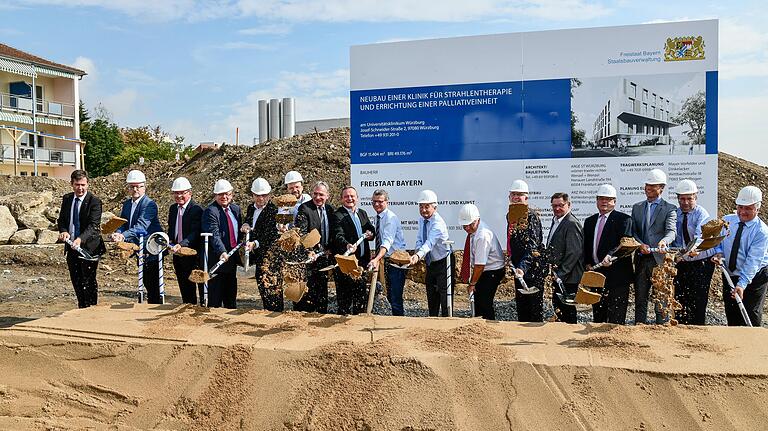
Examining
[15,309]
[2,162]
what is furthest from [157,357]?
[2,162]

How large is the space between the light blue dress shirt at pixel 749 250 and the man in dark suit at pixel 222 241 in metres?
4.40

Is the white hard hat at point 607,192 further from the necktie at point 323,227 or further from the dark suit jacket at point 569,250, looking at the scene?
the necktie at point 323,227

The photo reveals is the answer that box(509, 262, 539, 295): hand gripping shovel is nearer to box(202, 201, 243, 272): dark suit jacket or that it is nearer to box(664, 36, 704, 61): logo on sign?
box(202, 201, 243, 272): dark suit jacket

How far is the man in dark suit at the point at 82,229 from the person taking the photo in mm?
6527

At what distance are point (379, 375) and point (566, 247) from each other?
90.4 inches

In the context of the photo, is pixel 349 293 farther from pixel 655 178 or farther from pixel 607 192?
pixel 655 178

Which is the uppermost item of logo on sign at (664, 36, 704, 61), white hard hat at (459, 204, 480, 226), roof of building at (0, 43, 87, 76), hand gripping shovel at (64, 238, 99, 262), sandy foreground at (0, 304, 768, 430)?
roof of building at (0, 43, 87, 76)

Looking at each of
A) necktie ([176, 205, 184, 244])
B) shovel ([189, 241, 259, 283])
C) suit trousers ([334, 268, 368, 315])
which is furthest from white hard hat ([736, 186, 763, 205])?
necktie ([176, 205, 184, 244])

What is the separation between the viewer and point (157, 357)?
447 cm

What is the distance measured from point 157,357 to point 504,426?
2396 millimetres

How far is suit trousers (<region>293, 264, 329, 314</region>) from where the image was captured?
6.12 metres

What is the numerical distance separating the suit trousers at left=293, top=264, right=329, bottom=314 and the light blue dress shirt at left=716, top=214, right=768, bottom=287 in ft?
11.6

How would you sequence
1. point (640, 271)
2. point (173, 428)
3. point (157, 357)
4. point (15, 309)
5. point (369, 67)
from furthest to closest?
1. point (15, 309)
2. point (369, 67)
3. point (640, 271)
4. point (157, 357)
5. point (173, 428)

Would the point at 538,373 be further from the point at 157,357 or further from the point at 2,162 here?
the point at 2,162
